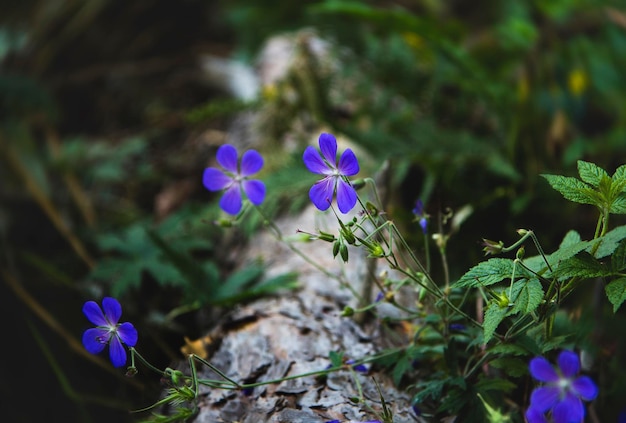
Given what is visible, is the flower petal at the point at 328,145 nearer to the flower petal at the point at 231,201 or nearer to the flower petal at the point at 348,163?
the flower petal at the point at 348,163

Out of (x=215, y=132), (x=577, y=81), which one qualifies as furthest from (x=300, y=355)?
(x=577, y=81)

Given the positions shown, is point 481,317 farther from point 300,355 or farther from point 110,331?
point 110,331

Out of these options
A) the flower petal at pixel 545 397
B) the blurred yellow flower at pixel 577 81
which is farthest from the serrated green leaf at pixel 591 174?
the blurred yellow flower at pixel 577 81

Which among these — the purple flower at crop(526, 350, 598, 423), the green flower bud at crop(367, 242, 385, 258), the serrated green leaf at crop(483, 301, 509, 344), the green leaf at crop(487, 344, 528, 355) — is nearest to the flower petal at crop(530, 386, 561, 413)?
the purple flower at crop(526, 350, 598, 423)

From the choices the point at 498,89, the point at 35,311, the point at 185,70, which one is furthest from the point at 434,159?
the point at 185,70

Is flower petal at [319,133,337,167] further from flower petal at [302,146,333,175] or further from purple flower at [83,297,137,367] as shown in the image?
purple flower at [83,297,137,367]
